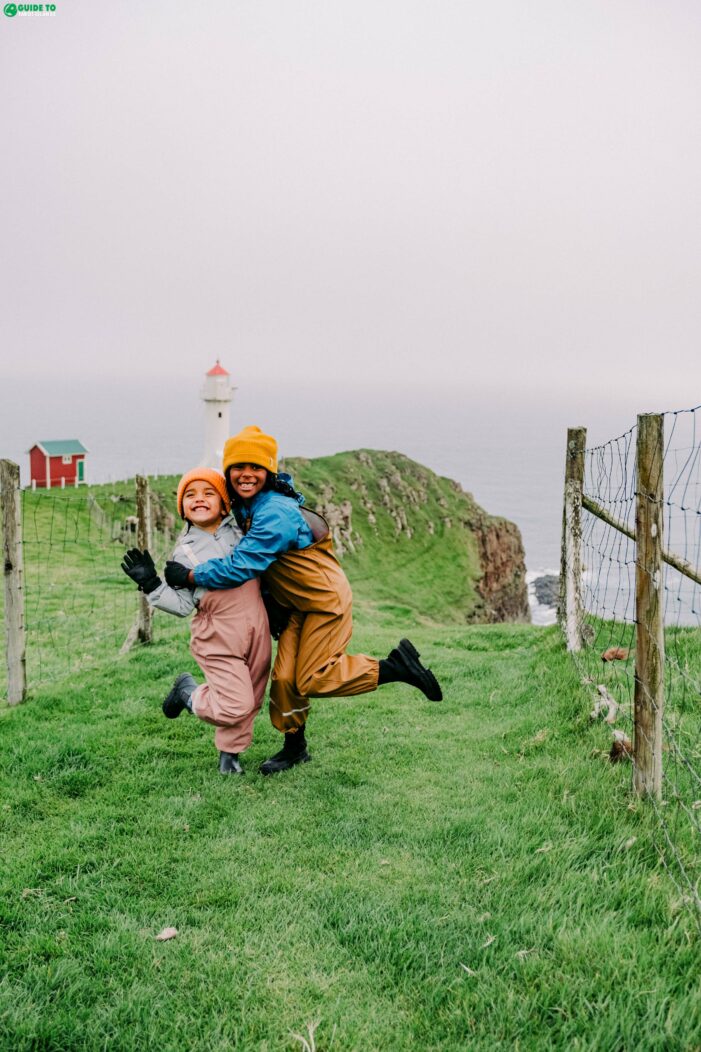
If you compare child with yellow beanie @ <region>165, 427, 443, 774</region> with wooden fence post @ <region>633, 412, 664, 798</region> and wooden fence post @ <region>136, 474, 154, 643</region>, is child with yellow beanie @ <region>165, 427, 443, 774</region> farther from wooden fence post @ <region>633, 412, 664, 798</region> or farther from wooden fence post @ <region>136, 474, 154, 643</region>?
wooden fence post @ <region>136, 474, 154, 643</region>

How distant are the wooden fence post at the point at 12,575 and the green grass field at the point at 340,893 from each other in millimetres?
512

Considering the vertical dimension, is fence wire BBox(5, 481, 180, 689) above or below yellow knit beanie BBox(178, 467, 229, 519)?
below

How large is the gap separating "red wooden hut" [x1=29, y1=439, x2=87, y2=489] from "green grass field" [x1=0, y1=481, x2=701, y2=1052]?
145 ft

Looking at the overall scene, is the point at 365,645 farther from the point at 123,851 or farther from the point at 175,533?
the point at 175,533

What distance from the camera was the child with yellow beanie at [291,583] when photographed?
217 inches

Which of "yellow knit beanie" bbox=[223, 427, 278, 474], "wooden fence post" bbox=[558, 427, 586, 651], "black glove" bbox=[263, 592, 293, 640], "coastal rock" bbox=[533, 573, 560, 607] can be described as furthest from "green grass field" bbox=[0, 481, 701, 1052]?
"coastal rock" bbox=[533, 573, 560, 607]

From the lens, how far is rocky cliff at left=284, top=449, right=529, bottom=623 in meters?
51.7

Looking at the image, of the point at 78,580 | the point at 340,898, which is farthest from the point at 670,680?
the point at 78,580

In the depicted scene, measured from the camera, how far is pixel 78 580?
71.7 ft

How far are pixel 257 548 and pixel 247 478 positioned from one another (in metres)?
0.55

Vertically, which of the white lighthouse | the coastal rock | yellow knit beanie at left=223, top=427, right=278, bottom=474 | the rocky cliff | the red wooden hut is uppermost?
the white lighthouse

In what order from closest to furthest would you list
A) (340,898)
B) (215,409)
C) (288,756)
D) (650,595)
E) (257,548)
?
1. (340,898)
2. (650,595)
3. (257,548)
4. (288,756)
5. (215,409)

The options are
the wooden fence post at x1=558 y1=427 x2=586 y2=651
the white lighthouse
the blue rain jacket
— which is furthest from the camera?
the white lighthouse

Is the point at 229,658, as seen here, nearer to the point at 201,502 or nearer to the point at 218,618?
the point at 218,618
